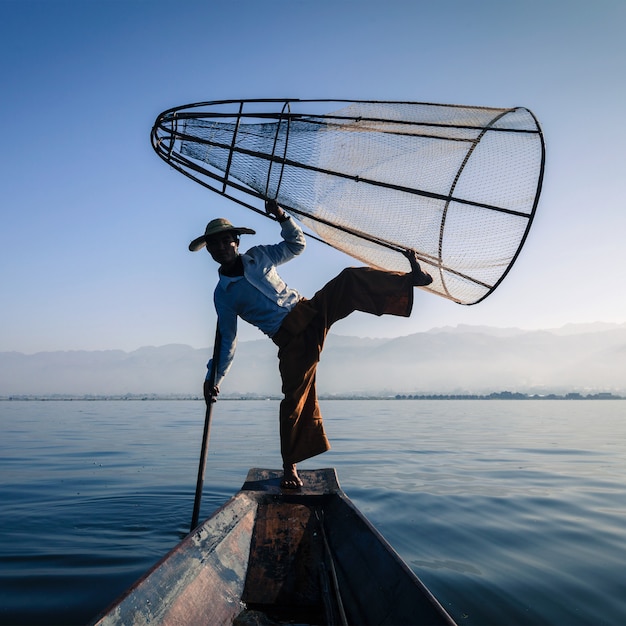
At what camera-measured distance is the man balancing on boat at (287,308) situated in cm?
421

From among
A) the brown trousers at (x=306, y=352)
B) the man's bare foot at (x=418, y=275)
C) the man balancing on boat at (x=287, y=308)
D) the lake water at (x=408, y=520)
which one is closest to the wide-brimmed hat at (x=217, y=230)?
the man balancing on boat at (x=287, y=308)

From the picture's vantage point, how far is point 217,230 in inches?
162

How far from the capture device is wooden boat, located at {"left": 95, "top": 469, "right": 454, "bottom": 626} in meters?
2.25

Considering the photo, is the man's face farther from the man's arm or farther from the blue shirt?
the man's arm

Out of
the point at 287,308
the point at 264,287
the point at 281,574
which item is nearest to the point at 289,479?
the point at 281,574

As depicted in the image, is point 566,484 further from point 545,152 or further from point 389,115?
point 389,115

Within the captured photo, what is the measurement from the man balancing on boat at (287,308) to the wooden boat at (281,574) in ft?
1.82

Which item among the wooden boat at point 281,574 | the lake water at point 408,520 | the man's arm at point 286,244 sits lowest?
the lake water at point 408,520

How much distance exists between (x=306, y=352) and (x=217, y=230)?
4.29 feet

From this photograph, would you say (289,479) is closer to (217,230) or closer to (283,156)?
(217,230)

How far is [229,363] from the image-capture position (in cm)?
487

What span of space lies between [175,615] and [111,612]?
19.6 inches

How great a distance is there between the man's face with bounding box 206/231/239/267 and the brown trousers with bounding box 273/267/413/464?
2.34 feet

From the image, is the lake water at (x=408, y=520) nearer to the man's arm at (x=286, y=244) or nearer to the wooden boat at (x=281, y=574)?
the wooden boat at (x=281, y=574)
